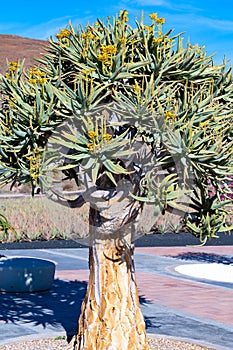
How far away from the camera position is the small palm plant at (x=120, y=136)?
533cm

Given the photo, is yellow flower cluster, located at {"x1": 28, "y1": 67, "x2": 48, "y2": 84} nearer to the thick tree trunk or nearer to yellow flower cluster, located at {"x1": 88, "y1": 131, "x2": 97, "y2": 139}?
yellow flower cluster, located at {"x1": 88, "y1": 131, "x2": 97, "y2": 139}

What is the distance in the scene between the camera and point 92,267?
6812mm

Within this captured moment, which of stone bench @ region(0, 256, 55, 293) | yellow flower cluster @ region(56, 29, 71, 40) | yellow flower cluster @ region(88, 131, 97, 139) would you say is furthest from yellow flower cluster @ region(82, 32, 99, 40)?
stone bench @ region(0, 256, 55, 293)

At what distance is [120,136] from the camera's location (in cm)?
516

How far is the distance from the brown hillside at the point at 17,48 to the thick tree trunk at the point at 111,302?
260 feet

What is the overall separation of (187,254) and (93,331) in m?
9.58

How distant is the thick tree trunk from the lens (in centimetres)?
666

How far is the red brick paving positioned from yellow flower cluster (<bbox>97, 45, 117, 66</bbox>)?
5034mm

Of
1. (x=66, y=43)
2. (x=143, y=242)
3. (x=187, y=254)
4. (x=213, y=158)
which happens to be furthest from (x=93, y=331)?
(x=143, y=242)

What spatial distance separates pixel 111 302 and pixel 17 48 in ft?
308

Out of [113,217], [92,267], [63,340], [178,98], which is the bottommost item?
[63,340]

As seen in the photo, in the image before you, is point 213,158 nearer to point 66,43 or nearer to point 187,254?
point 66,43

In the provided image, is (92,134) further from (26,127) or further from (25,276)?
(25,276)

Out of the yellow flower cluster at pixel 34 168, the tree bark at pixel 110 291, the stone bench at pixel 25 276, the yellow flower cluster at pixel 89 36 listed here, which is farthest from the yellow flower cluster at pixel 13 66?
the stone bench at pixel 25 276
